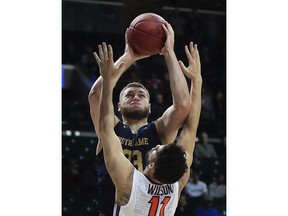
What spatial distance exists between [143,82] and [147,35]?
284 inches

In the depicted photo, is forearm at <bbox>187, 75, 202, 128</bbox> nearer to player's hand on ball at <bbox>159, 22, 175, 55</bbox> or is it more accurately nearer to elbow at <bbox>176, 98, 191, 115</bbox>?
elbow at <bbox>176, 98, 191, 115</bbox>

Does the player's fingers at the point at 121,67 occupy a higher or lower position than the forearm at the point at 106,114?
higher

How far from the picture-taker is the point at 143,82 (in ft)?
37.9

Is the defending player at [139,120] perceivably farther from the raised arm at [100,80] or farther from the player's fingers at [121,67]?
the player's fingers at [121,67]

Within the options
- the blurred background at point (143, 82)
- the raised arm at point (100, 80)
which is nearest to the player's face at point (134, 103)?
the raised arm at point (100, 80)

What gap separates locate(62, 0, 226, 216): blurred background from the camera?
31.2 feet

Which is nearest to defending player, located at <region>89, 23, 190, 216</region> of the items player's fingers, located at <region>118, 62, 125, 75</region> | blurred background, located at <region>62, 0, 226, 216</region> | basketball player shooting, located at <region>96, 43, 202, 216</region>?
player's fingers, located at <region>118, 62, 125, 75</region>

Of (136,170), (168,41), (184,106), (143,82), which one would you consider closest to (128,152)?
(136,170)

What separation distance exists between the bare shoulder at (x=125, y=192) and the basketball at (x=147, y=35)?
0.83 metres

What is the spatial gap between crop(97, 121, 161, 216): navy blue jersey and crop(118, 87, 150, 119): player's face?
94 mm

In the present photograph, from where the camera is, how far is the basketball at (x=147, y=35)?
171 inches
